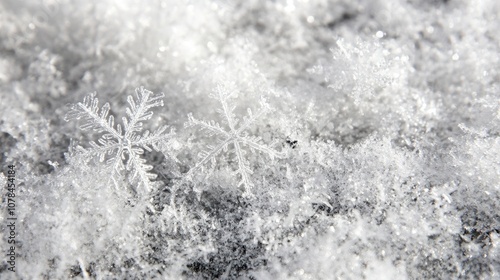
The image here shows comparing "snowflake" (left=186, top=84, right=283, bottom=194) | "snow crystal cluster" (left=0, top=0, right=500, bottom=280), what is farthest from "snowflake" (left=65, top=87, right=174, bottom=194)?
"snowflake" (left=186, top=84, right=283, bottom=194)

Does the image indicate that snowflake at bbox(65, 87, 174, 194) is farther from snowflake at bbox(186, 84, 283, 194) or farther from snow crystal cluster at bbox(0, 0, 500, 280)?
snowflake at bbox(186, 84, 283, 194)

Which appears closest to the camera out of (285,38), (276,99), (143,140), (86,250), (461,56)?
(86,250)

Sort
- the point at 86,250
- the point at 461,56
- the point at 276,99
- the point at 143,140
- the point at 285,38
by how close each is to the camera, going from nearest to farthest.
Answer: the point at 86,250, the point at 143,140, the point at 276,99, the point at 461,56, the point at 285,38

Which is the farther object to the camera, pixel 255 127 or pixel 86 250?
pixel 255 127

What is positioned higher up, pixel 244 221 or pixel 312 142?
pixel 312 142

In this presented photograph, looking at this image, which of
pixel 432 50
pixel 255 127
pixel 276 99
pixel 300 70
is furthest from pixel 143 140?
pixel 432 50

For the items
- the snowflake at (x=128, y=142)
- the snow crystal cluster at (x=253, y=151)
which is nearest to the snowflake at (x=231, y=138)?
the snow crystal cluster at (x=253, y=151)

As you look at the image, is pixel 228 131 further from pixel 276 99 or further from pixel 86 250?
pixel 86 250

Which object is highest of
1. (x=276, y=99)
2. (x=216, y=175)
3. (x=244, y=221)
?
(x=276, y=99)

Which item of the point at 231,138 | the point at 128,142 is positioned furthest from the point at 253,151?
the point at 128,142
